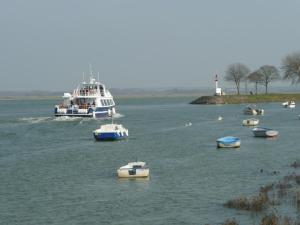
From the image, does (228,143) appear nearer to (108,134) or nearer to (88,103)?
(108,134)

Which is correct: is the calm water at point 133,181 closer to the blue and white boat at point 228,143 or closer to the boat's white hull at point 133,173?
the boat's white hull at point 133,173

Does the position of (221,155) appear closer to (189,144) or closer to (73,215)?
(189,144)

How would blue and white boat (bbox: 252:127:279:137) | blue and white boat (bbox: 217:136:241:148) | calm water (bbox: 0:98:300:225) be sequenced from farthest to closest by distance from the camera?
blue and white boat (bbox: 252:127:279:137) < blue and white boat (bbox: 217:136:241:148) < calm water (bbox: 0:98:300:225)

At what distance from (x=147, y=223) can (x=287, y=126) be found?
75748 mm

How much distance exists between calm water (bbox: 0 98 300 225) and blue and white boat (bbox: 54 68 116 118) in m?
42.2

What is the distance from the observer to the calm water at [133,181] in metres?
36.2

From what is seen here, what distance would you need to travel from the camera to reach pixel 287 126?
347ft

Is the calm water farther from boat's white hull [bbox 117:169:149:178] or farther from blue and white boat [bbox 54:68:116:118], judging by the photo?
blue and white boat [bbox 54:68:116:118]

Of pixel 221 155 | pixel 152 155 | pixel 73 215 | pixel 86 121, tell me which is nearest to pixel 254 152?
pixel 221 155

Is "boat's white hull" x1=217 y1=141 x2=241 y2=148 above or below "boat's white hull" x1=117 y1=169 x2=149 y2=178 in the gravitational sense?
below

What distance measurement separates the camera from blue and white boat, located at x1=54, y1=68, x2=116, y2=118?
132625 millimetres

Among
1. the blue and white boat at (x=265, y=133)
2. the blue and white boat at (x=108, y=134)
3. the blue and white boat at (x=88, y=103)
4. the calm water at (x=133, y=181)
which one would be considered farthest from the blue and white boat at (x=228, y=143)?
the blue and white boat at (x=88, y=103)

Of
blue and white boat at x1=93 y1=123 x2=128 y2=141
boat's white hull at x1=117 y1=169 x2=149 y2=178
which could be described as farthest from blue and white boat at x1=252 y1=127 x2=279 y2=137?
boat's white hull at x1=117 y1=169 x2=149 y2=178

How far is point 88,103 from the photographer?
137 meters
